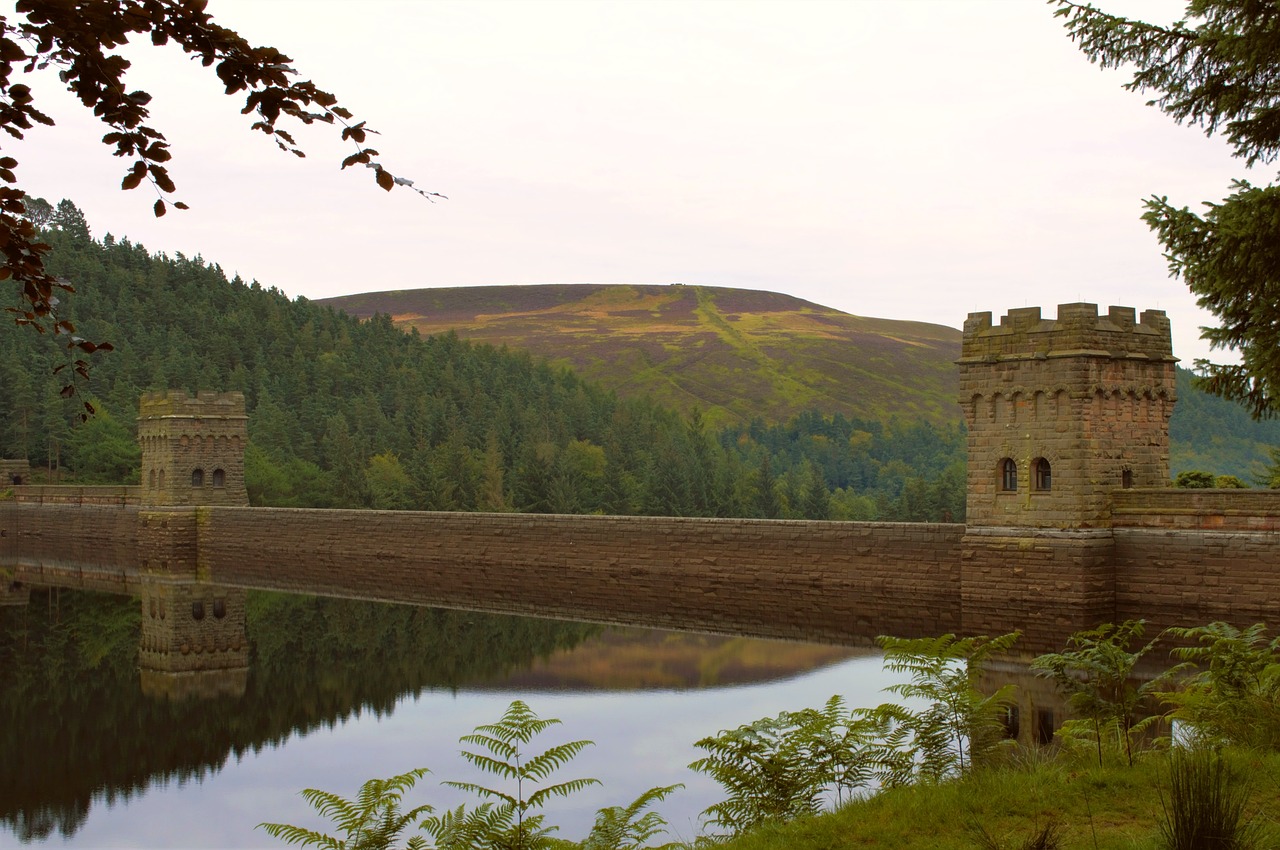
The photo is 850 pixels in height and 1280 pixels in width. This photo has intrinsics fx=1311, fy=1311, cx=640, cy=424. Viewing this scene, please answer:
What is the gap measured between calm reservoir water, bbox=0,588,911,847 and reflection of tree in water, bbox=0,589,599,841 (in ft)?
0.17

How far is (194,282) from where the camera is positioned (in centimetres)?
10288

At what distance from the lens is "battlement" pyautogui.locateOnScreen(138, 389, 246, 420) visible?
4334 centimetres

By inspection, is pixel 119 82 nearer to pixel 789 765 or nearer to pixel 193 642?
pixel 789 765

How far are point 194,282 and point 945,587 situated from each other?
89.9 m

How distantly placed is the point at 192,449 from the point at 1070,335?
3071cm

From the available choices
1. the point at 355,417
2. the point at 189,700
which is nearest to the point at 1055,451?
the point at 189,700

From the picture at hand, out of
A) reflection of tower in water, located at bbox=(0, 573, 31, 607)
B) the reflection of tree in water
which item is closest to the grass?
the reflection of tree in water

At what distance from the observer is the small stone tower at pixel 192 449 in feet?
141

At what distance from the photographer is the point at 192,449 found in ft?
143

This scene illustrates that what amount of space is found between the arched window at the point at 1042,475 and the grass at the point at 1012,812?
1368 cm

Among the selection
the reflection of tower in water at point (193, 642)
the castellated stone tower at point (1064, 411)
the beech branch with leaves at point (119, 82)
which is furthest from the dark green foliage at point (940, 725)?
the reflection of tower in water at point (193, 642)

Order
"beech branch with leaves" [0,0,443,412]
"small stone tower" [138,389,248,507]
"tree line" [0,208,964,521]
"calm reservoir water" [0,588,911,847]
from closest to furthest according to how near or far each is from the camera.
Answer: "beech branch with leaves" [0,0,443,412], "calm reservoir water" [0,588,911,847], "small stone tower" [138,389,248,507], "tree line" [0,208,964,521]

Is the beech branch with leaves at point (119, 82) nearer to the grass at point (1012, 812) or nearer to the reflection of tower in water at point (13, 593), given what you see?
the grass at point (1012, 812)

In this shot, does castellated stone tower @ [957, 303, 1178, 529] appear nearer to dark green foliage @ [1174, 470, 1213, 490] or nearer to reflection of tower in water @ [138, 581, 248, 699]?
dark green foliage @ [1174, 470, 1213, 490]
